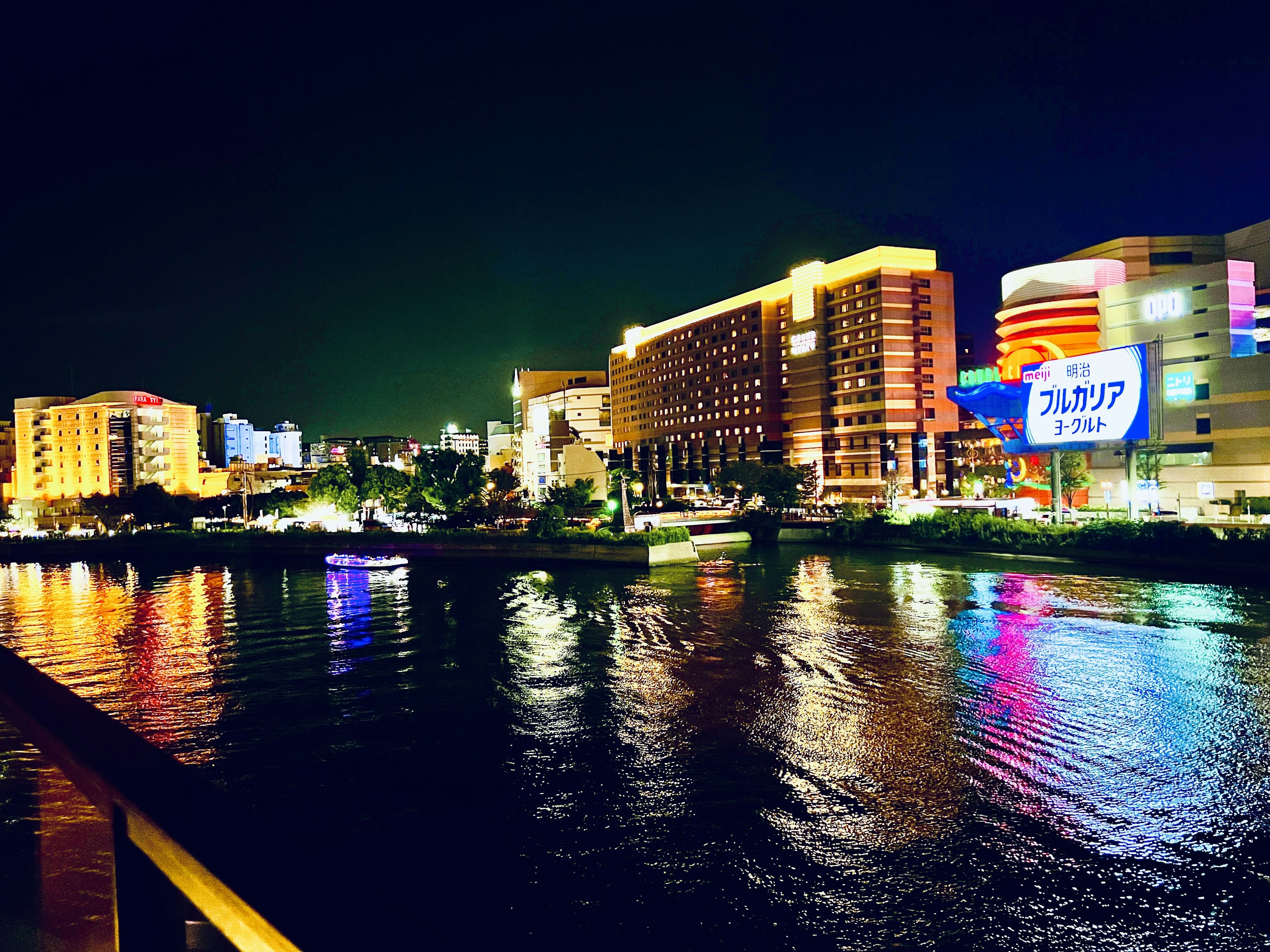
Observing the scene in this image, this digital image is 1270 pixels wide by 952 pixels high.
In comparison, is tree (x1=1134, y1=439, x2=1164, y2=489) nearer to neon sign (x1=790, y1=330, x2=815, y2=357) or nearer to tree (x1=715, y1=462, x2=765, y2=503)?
tree (x1=715, y1=462, x2=765, y2=503)

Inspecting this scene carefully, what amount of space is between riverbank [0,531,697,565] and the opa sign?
35.1 meters

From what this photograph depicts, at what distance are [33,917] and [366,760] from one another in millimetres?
10189

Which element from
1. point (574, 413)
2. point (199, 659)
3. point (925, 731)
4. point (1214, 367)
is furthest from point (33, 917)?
point (574, 413)

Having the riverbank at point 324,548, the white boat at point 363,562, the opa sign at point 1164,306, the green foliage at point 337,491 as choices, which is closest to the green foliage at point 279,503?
the green foliage at point 337,491

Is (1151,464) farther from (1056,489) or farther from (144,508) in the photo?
(144,508)

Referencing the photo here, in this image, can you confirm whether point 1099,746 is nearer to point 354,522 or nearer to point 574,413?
point 354,522

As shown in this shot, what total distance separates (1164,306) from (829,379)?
133 feet

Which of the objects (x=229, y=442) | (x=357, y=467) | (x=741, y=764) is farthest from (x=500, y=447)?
(x=741, y=764)

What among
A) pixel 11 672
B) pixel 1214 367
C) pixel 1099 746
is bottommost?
pixel 1099 746

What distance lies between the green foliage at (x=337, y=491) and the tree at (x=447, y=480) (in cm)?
649

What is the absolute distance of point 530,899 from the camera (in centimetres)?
963

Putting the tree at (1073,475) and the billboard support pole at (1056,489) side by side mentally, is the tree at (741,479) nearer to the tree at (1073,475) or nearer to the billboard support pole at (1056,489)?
the tree at (1073,475)

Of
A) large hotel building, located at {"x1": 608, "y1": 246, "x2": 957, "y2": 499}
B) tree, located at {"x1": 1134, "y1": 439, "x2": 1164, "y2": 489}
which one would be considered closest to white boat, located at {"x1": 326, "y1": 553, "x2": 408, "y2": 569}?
tree, located at {"x1": 1134, "y1": 439, "x2": 1164, "y2": 489}

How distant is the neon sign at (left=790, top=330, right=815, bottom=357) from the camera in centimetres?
9281
